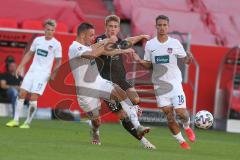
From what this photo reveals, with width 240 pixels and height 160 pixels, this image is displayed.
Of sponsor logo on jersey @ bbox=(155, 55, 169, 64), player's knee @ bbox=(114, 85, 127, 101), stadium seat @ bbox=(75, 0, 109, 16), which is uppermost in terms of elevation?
stadium seat @ bbox=(75, 0, 109, 16)

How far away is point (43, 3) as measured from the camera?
24.0m

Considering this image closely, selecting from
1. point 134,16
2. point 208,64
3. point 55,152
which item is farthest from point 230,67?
point 55,152

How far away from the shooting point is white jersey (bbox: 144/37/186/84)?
14.9 metres

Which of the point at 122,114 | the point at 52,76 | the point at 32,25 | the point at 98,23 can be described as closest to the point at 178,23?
the point at 98,23

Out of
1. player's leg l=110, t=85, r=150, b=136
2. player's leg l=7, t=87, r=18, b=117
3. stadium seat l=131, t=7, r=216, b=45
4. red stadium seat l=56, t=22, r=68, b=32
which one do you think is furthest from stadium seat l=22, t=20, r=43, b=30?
player's leg l=110, t=85, r=150, b=136

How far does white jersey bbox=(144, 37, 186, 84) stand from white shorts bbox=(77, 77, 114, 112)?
1.01 metres

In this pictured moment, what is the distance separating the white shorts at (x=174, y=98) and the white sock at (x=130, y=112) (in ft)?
2.14

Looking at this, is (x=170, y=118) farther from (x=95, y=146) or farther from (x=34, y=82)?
(x=34, y=82)

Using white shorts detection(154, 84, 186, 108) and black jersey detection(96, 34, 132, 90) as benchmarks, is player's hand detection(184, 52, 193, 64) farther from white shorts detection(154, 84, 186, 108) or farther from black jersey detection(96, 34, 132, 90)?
black jersey detection(96, 34, 132, 90)

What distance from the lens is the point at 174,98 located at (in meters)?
14.9

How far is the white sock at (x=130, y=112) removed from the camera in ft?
46.9

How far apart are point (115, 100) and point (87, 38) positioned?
119cm

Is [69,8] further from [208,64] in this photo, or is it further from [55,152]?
[55,152]

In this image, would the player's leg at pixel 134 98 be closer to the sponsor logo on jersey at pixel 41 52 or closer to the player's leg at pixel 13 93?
the sponsor logo on jersey at pixel 41 52
